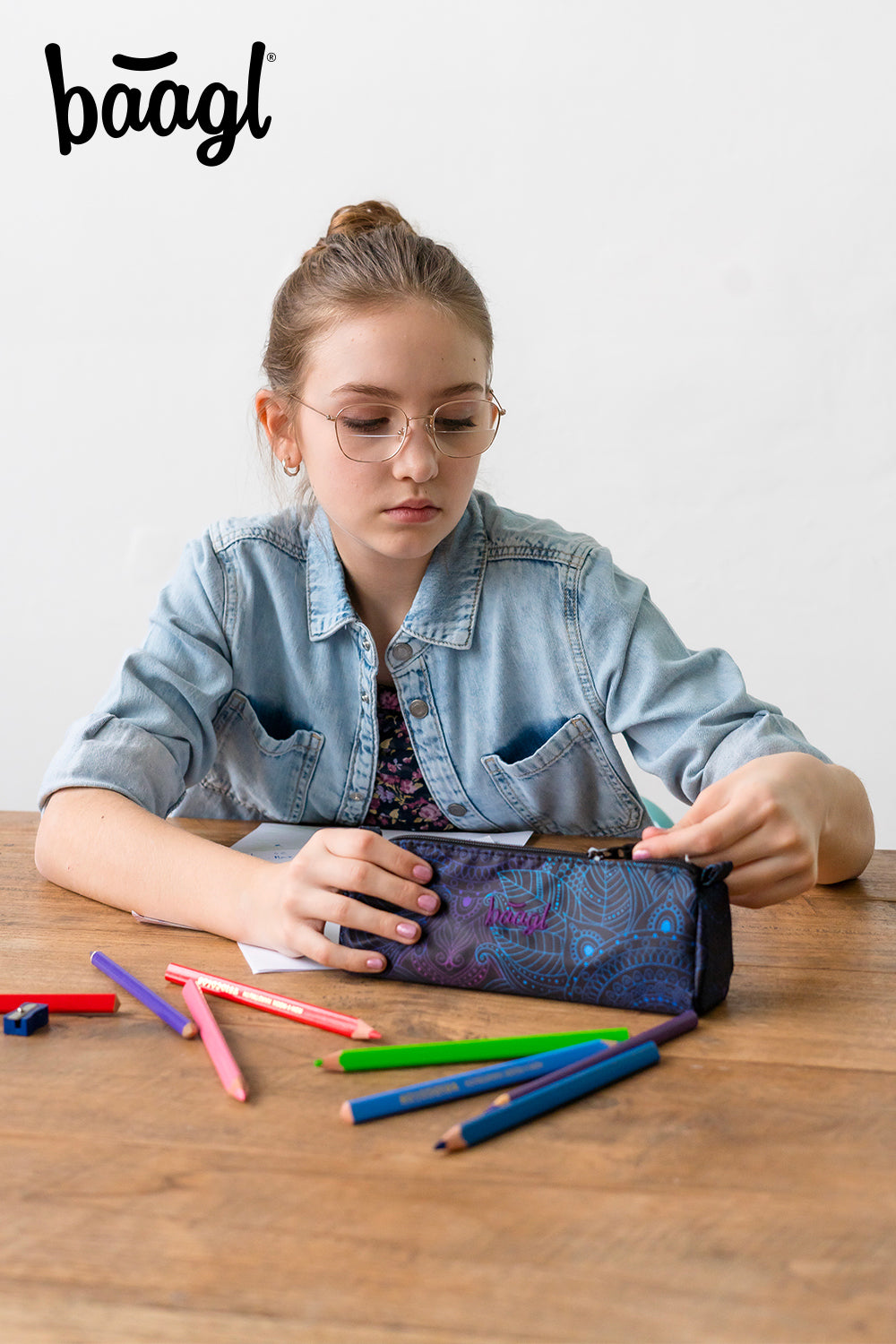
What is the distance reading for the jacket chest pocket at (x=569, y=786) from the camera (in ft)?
3.78

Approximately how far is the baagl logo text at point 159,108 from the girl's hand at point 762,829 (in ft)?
6.69

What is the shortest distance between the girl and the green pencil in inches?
9.9

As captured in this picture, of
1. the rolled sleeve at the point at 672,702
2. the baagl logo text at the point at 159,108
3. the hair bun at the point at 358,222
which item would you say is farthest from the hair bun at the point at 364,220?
the baagl logo text at the point at 159,108

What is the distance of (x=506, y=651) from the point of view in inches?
45.4

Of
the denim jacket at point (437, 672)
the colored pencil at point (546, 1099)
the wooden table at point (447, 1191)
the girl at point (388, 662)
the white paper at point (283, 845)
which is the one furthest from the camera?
the denim jacket at point (437, 672)

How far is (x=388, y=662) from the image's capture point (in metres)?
1.16

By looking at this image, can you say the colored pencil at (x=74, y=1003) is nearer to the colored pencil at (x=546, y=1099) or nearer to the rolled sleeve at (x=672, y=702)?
the colored pencil at (x=546, y=1099)

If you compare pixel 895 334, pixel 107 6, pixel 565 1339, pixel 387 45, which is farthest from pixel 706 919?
pixel 107 6

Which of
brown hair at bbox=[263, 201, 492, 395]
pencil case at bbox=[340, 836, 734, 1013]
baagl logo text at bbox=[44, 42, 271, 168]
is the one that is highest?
baagl logo text at bbox=[44, 42, 271, 168]

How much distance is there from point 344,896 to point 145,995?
14 cm

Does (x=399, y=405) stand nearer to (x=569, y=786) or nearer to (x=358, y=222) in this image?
(x=358, y=222)

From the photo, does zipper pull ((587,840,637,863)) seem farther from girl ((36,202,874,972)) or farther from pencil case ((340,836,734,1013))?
girl ((36,202,874,972))

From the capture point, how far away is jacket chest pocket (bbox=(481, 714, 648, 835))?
115 centimetres

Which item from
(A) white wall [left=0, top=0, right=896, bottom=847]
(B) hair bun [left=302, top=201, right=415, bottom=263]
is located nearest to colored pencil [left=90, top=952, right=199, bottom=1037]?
(B) hair bun [left=302, top=201, right=415, bottom=263]
